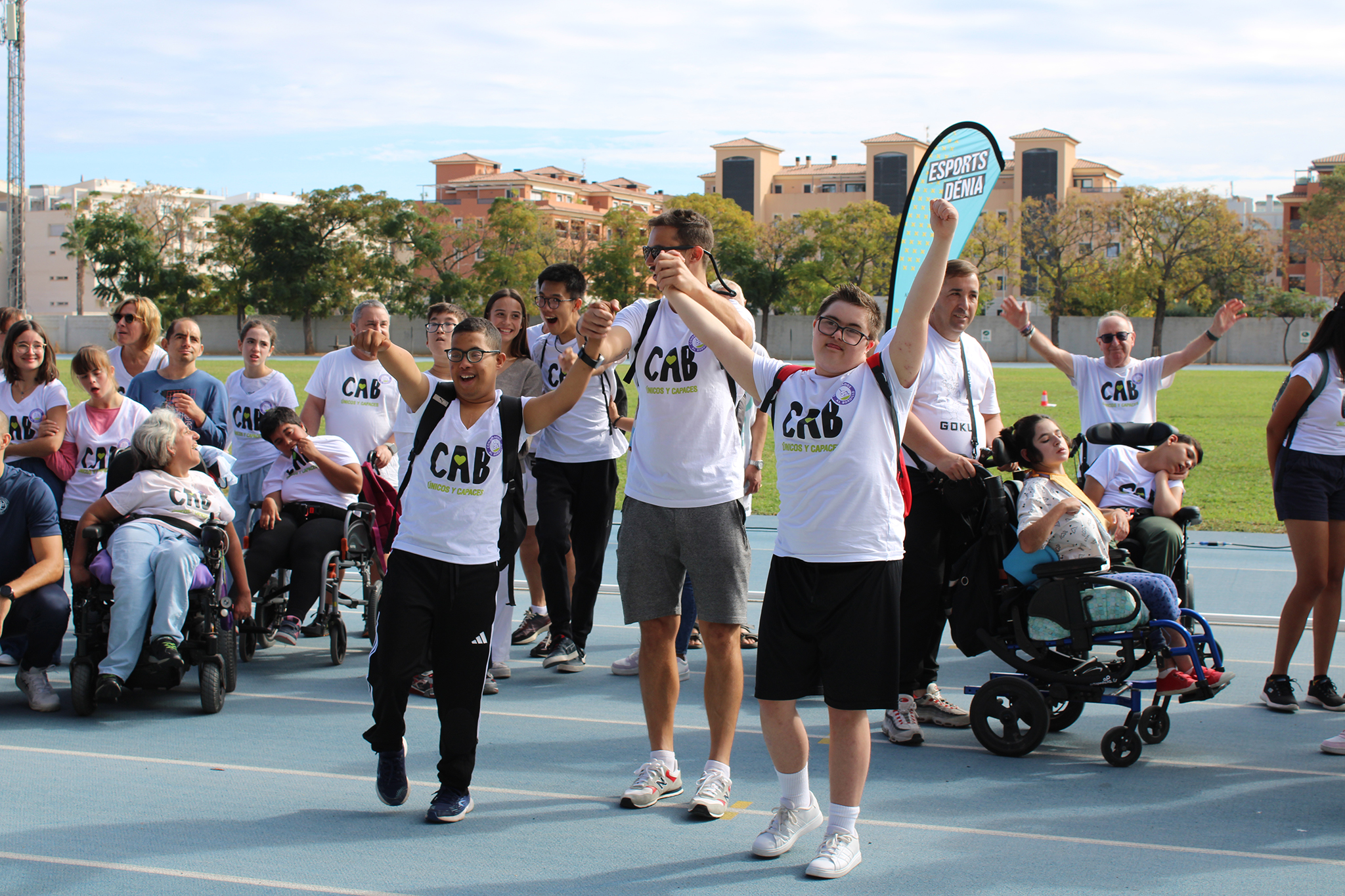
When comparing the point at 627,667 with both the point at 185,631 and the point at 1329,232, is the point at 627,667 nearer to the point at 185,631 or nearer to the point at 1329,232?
the point at 185,631

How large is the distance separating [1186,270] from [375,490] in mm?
62551

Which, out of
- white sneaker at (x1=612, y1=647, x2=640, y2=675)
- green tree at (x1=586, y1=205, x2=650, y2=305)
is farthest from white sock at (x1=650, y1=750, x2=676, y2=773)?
green tree at (x1=586, y1=205, x2=650, y2=305)

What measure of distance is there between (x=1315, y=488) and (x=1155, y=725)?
1319mm

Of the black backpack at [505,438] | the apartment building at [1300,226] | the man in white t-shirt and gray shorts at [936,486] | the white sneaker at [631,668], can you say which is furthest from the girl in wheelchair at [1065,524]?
the apartment building at [1300,226]

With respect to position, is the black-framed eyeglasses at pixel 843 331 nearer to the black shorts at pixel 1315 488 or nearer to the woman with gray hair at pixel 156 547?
the black shorts at pixel 1315 488

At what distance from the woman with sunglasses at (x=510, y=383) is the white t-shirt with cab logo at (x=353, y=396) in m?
0.94

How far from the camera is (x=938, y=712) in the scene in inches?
206

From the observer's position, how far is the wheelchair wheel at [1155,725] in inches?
191

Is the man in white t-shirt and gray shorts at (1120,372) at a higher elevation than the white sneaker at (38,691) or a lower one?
higher

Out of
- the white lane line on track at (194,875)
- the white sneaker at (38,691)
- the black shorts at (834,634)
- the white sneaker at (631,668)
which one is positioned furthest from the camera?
the white sneaker at (631,668)

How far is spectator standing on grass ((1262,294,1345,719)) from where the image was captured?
5156 mm

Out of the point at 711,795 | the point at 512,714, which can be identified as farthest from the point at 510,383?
the point at 711,795

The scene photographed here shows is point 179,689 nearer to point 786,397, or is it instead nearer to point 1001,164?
point 786,397

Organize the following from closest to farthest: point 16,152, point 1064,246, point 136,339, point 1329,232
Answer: point 136,339
point 16,152
point 1329,232
point 1064,246
